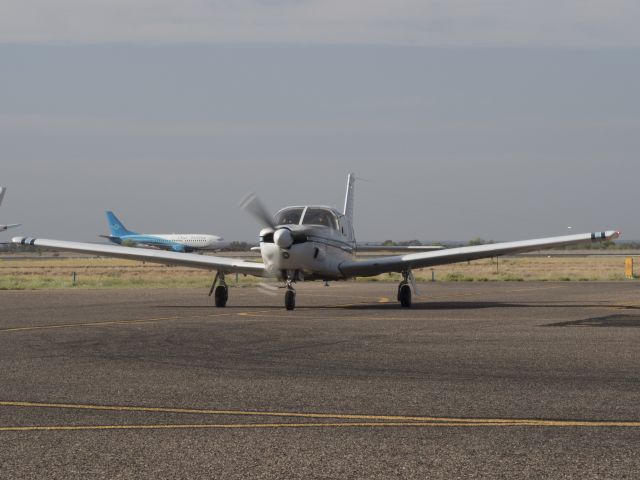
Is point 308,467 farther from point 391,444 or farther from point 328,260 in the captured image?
point 328,260

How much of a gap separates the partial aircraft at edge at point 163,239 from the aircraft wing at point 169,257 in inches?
4065

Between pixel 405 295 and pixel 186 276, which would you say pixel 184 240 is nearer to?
pixel 186 276

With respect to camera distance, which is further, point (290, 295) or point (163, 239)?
point (163, 239)

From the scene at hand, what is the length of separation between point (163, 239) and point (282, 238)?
113558 millimetres

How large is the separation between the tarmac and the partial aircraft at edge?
115 metres

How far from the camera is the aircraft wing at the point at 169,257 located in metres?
26.7

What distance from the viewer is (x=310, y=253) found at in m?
25.2

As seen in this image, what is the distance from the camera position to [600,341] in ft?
51.2

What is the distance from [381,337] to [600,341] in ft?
11.8

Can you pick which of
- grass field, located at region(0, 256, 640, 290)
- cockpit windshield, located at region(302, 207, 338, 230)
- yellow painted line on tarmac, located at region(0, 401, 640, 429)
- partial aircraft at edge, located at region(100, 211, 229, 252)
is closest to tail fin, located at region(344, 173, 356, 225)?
cockpit windshield, located at region(302, 207, 338, 230)

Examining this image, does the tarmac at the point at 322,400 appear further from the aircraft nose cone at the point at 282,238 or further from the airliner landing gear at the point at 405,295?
the airliner landing gear at the point at 405,295

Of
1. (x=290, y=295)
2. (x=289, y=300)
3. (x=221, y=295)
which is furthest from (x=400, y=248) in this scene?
(x=221, y=295)

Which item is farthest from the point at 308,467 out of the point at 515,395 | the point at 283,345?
the point at 283,345

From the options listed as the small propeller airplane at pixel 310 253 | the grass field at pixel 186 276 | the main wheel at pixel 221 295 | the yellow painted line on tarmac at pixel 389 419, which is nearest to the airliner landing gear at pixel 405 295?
the small propeller airplane at pixel 310 253
